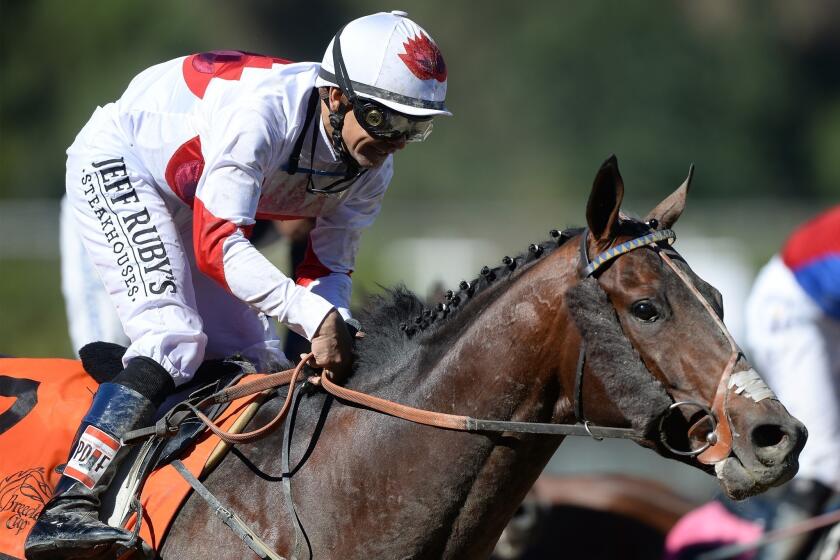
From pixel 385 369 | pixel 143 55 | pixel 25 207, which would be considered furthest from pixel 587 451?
pixel 143 55

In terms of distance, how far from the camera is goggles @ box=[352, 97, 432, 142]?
3977 mm

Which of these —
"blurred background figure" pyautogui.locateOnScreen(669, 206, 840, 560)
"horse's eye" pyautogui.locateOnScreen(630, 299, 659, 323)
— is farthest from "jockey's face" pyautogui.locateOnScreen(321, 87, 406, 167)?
"blurred background figure" pyautogui.locateOnScreen(669, 206, 840, 560)

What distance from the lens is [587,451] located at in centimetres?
1102

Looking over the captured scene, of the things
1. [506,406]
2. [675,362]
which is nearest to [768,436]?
[675,362]

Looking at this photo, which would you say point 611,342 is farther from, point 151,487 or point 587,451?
point 587,451

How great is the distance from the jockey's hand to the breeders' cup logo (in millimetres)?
959

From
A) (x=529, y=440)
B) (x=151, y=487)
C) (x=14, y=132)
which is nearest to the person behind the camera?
(x=529, y=440)

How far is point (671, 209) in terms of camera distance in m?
3.73

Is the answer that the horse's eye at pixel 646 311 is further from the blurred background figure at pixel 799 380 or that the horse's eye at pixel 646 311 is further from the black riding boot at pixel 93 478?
the blurred background figure at pixel 799 380

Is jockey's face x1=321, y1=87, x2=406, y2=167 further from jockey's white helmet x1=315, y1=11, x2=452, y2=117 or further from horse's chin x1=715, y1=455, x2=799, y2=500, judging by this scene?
horse's chin x1=715, y1=455, x2=799, y2=500

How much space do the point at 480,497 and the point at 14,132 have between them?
2930cm

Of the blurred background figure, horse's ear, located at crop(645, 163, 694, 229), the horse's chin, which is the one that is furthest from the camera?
the blurred background figure

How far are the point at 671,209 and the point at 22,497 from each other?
216 centimetres

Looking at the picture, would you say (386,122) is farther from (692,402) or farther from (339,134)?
(692,402)
